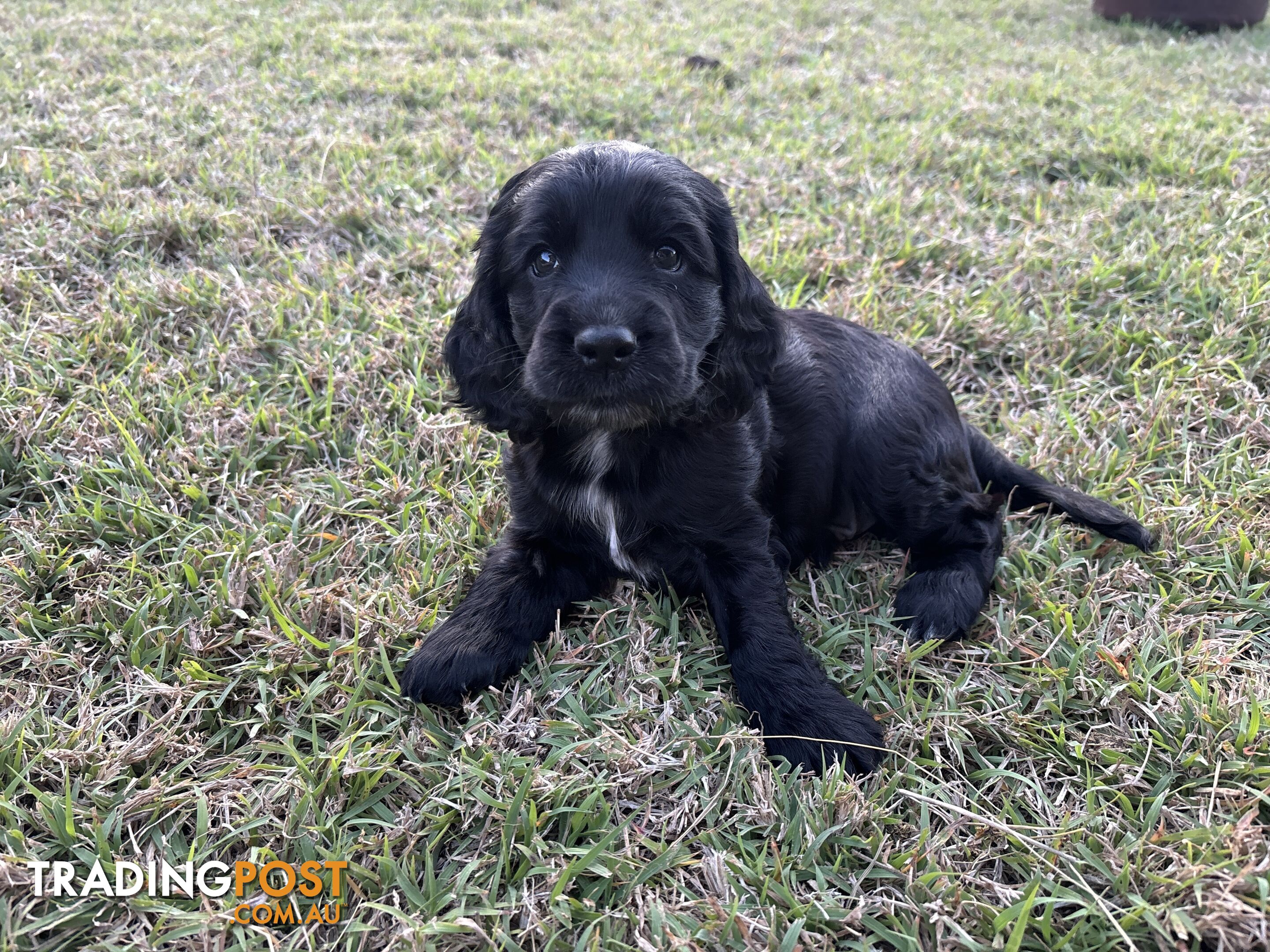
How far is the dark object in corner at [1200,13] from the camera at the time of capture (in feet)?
27.2

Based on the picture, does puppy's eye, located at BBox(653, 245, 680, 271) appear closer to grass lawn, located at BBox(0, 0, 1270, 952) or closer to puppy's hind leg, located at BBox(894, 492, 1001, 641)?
grass lawn, located at BBox(0, 0, 1270, 952)

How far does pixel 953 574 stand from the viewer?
244cm

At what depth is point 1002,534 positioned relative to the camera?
2658 mm

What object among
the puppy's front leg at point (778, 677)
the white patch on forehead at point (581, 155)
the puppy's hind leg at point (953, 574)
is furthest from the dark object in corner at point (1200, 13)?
the puppy's front leg at point (778, 677)

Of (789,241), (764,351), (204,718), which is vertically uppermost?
(764,351)

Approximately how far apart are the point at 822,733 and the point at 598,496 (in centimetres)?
83

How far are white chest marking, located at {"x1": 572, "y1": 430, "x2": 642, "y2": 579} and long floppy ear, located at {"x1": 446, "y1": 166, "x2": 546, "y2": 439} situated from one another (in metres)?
0.15

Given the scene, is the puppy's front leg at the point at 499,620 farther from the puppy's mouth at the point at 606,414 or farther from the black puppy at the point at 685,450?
the puppy's mouth at the point at 606,414

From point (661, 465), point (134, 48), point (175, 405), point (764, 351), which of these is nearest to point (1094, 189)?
point (764, 351)

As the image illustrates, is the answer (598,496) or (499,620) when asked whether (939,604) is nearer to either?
(598,496)

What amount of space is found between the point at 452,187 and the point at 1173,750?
13.3 feet

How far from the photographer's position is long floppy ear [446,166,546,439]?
2316 millimetres

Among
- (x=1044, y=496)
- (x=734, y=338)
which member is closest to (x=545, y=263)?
(x=734, y=338)

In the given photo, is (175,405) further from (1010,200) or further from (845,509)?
(1010,200)
